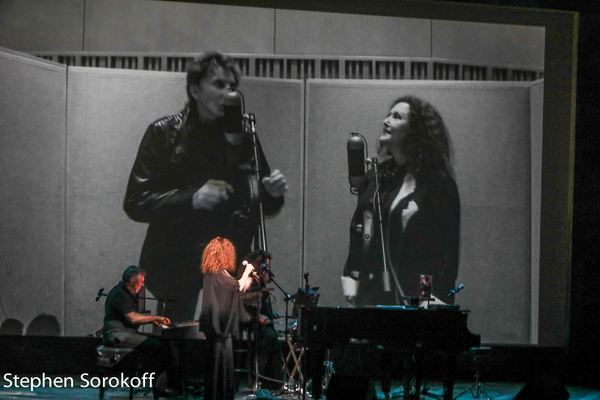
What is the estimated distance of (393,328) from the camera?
7484 mm

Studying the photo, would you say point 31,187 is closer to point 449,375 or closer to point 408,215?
point 408,215

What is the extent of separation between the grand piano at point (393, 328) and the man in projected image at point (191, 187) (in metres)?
3.29

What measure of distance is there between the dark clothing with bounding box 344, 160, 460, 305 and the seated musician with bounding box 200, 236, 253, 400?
3.85 meters

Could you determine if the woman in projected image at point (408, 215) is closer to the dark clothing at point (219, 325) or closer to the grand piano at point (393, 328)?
the grand piano at point (393, 328)

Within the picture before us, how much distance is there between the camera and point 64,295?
34.3 feet

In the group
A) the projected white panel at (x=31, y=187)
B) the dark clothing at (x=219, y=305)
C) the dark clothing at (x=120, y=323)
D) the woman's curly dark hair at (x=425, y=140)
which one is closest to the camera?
the dark clothing at (x=219, y=305)

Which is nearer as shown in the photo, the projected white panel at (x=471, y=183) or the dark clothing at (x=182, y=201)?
the dark clothing at (x=182, y=201)

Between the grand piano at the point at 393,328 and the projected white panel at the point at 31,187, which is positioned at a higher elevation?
the projected white panel at the point at 31,187

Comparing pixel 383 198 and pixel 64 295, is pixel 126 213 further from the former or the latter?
pixel 383 198

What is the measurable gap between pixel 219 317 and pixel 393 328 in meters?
1.42

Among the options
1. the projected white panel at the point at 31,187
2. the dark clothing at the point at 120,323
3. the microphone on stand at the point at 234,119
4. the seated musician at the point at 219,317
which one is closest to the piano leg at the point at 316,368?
the seated musician at the point at 219,317

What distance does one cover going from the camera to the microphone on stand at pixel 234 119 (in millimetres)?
10773

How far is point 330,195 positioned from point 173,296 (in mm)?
2149

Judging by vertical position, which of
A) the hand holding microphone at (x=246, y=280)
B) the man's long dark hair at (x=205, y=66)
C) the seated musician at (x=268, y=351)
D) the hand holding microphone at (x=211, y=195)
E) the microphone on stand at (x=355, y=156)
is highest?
the man's long dark hair at (x=205, y=66)
